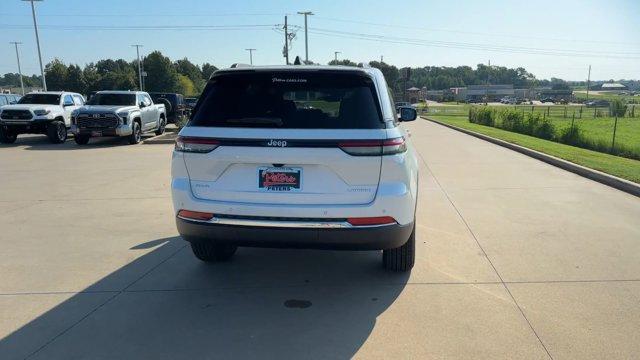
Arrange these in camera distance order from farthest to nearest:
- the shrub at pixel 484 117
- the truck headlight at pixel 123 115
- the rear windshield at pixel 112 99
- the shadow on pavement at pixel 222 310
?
the shrub at pixel 484 117 → the rear windshield at pixel 112 99 → the truck headlight at pixel 123 115 → the shadow on pavement at pixel 222 310

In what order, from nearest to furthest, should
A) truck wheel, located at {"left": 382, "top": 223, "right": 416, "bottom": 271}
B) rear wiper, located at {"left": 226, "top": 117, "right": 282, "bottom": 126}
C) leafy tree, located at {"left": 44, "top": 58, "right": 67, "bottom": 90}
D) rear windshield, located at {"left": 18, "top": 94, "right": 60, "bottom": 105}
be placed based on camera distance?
rear wiper, located at {"left": 226, "top": 117, "right": 282, "bottom": 126} < truck wheel, located at {"left": 382, "top": 223, "right": 416, "bottom": 271} < rear windshield, located at {"left": 18, "top": 94, "right": 60, "bottom": 105} < leafy tree, located at {"left": 44, "top": 58, "right": 67, "bottom": 90}

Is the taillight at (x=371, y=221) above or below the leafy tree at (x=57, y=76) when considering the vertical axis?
below

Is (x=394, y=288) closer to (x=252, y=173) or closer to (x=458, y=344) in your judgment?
(x=458, y=344)

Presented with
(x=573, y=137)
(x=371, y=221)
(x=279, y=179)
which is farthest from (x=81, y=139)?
(x=573, y=137)

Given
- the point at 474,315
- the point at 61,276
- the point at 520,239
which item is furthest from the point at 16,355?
the point at 520,239

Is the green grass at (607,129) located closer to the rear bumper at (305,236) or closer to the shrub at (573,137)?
the shrub at (573,137)

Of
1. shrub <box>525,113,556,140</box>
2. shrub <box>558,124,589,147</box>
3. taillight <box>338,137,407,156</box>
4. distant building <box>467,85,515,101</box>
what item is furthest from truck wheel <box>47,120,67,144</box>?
distant building <box>467,85,515,101</box>

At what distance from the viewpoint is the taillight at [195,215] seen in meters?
3.80

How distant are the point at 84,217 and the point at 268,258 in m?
3.29

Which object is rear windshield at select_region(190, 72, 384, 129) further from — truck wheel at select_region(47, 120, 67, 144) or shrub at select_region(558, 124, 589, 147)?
shrub at select_region(558, 124, 589, 147)

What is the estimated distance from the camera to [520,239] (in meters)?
5.77

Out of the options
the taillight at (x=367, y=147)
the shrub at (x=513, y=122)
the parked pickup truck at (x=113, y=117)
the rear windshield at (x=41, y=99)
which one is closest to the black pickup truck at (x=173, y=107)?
the parked pickup truck at (x=113, y=117)

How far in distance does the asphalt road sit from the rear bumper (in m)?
0.57

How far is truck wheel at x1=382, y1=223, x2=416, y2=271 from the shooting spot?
454 cm
